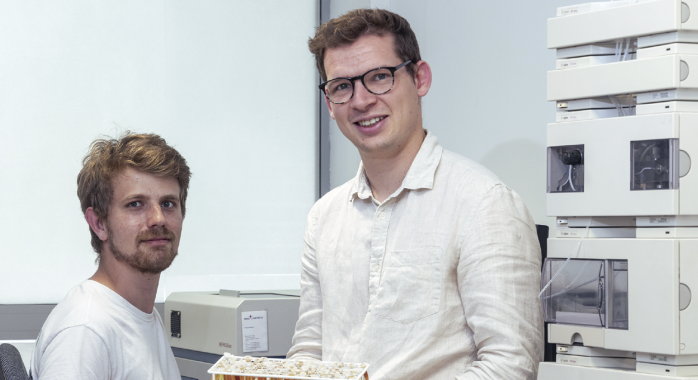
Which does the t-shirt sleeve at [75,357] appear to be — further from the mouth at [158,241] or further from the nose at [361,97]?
the nose at [361,97]

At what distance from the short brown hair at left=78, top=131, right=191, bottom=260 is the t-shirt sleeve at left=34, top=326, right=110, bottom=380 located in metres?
0.32

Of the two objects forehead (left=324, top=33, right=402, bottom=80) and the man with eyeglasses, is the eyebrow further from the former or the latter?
forehead (left=324, top=33, right=402, bottom=80)

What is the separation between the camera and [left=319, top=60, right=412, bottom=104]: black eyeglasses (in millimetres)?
1340

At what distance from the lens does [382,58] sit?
135cm

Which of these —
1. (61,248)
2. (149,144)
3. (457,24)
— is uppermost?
(457,24)

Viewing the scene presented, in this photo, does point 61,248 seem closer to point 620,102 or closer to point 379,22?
point 379,22

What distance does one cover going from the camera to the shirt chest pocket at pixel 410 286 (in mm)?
1270

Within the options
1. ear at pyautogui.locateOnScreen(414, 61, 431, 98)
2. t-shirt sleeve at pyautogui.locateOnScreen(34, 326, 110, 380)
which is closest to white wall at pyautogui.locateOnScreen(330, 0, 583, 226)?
ear at pyautogui.locateOnScreen(414, 61, 431, 98)

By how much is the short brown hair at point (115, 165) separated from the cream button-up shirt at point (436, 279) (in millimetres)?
449

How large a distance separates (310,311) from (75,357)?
52 cm

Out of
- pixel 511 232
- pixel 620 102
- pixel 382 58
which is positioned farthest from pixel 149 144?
pixel 620 102

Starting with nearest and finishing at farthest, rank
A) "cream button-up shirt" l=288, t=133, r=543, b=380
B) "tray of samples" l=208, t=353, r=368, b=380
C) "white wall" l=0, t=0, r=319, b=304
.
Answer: "tray of samples" l=208, t=353, r=368, b=380
"cream button-up shirt" l=288, t=133, r=543, b=380
"white wall" l=0, t=0, r=319, b=304

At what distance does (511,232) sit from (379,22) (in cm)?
52

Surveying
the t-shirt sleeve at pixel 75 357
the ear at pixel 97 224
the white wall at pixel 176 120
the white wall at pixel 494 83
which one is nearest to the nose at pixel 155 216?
the ear at pixel 97 224
